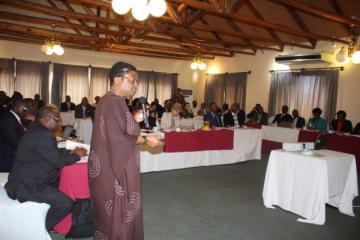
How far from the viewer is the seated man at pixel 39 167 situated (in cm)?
218

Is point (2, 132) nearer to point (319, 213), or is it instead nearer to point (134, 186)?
point (134, 186)

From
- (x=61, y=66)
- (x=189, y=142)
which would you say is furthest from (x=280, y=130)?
(x=61, y=66)

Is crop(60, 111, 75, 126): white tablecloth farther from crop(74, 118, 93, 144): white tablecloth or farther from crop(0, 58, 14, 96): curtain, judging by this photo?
crop(0, 58, 14, 96): curtain

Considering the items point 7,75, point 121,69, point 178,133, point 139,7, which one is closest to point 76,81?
point 7,75

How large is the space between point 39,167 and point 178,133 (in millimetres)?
3292

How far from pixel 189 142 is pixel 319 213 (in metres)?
2.65

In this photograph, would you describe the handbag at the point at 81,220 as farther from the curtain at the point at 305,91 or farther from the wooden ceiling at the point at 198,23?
the curtain at the point at 305,91

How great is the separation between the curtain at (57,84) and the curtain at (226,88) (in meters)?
5.64

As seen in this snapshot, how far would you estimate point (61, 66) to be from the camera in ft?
34.0

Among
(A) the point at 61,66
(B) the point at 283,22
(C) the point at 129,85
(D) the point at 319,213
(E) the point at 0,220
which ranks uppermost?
(B) the point at 283,22

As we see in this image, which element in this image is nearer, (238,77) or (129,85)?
(129,85)

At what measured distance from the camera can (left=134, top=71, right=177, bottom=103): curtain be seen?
1195 centimetres

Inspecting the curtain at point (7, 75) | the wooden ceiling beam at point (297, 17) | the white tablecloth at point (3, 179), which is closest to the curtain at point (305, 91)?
the wooden ceiling beam at point (297, 17)

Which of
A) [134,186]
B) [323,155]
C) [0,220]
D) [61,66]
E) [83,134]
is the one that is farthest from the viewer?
[61,66]
